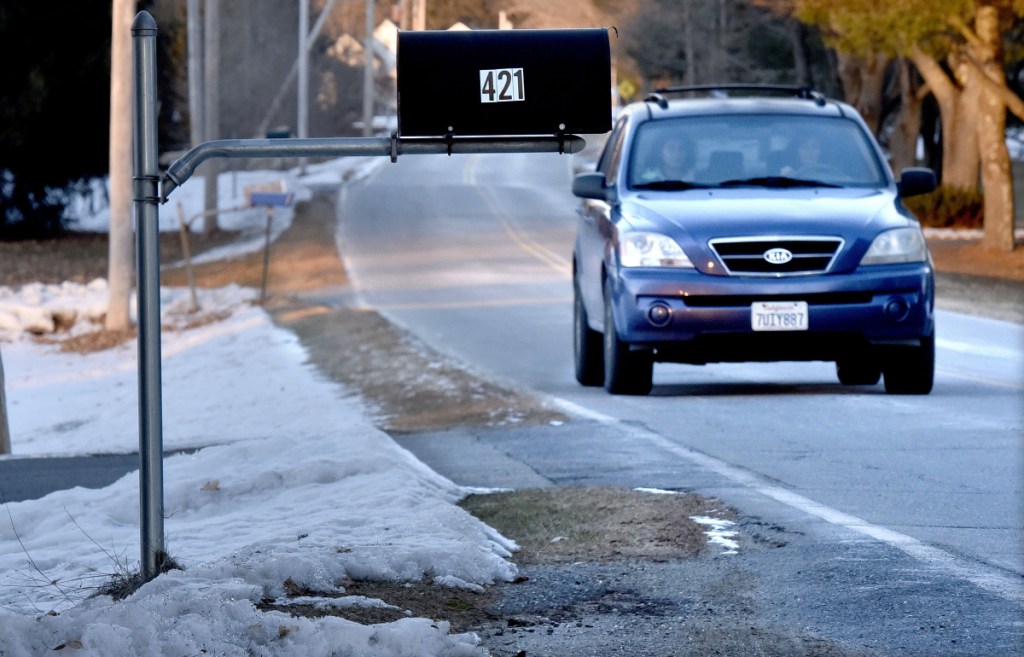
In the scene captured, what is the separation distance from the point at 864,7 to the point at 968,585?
89.8 feet

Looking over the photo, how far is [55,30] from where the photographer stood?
4166 cm

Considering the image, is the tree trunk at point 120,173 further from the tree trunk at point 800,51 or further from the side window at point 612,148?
the tree trunk at point 800,51

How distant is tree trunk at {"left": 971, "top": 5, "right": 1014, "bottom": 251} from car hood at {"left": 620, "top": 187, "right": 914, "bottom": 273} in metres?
21.4

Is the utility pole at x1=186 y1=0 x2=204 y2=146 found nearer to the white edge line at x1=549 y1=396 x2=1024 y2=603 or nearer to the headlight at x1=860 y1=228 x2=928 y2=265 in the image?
the headlight at x1=860 y1=228 x2=928 y2=265

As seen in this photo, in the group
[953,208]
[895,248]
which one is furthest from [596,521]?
[953,208]

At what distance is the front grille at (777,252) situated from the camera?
11.2 meters

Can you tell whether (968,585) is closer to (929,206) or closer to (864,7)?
(864,7)

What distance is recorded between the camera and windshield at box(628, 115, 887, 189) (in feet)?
39.8

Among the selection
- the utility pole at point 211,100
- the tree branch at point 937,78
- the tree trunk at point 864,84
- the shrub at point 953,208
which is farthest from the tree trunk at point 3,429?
the tree trunk at point 864,84

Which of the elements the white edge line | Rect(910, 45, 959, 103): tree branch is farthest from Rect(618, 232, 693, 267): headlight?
Rect(910, 45, 959, 103): tree branch

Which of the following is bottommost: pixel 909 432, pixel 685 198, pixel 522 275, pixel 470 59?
pixel 522 275

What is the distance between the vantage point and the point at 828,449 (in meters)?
9.36

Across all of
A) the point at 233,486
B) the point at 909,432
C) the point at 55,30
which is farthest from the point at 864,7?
the point at 233,486

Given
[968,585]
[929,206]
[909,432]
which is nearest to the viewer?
[968,585]
